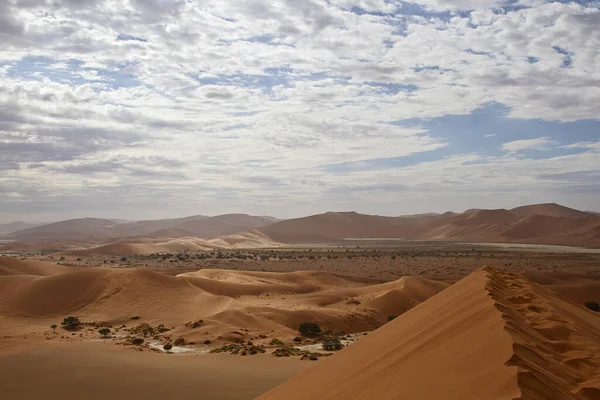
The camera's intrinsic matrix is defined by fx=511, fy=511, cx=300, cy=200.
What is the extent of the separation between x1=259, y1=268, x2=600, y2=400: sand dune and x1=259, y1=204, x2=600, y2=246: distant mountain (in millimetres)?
95936

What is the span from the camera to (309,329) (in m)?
22.6

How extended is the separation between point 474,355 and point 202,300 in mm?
25559

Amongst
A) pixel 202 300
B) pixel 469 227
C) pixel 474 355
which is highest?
pixel 469 227

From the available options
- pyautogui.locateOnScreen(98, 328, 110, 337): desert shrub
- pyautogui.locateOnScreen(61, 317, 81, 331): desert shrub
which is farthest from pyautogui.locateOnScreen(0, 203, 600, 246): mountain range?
pyautogui.locateOnScreen(98, 328, 110, 337): desert shrub

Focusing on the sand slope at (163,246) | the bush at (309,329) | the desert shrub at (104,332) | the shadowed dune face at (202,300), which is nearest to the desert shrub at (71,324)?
the shadowed dune face at (202,300)

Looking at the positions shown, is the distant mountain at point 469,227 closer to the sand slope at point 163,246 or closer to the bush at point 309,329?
the sand slope at point 163,246

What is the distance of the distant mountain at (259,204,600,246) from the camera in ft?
360

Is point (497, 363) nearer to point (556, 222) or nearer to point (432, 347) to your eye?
point (432, 347)

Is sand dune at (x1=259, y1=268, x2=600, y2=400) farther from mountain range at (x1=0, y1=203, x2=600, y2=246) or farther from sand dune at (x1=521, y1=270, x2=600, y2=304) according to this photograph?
mountain range at (x1=0, y1=203, x2=600, y2=246)

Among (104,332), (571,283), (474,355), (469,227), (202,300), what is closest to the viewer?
(474,355)

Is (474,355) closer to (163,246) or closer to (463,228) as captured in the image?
(163,246)

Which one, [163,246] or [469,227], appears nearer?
[163,246]

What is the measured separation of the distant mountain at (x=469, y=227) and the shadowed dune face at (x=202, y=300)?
75274 mm

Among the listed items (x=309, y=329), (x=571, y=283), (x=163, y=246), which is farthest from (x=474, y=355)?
(x=163, y=246)
